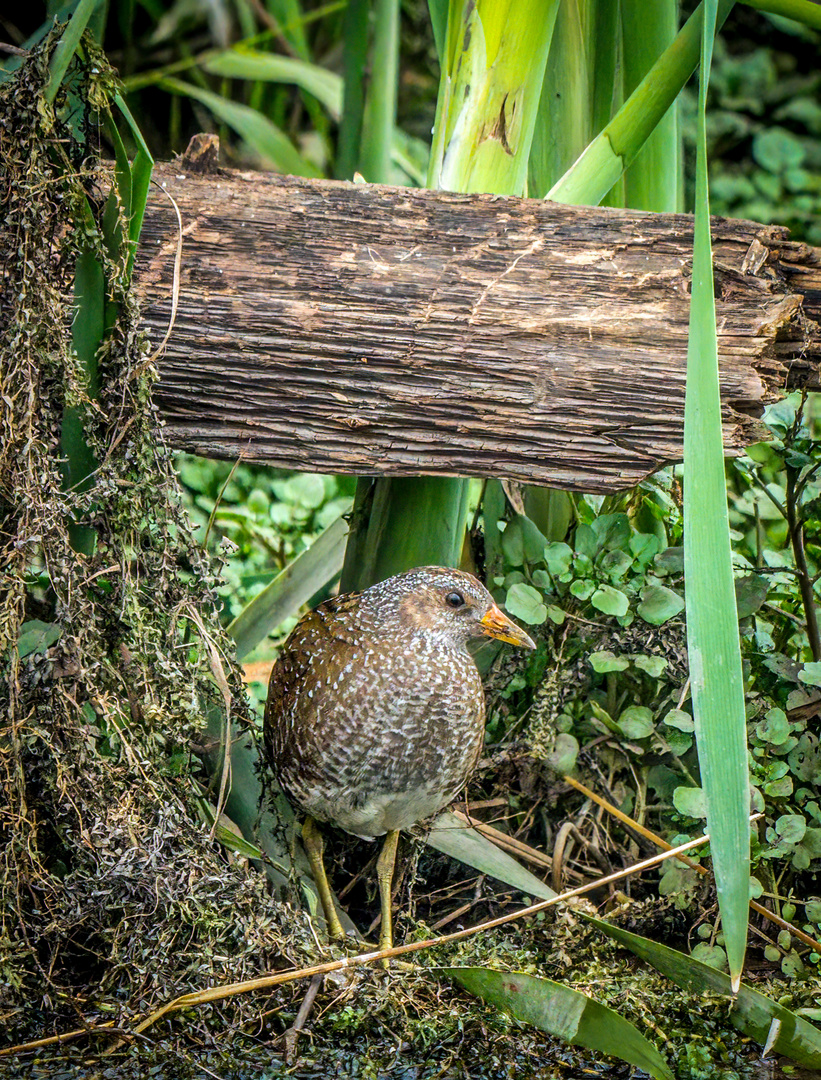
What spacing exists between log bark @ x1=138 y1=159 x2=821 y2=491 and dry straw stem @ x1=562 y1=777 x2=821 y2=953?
0.79 m

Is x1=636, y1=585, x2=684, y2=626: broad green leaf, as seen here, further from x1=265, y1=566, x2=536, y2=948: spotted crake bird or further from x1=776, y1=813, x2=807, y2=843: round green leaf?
x1=776, y1=813, x2=807, y2=843: round green leaf

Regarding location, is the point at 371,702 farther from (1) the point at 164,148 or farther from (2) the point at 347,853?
(1) the point at 164,148

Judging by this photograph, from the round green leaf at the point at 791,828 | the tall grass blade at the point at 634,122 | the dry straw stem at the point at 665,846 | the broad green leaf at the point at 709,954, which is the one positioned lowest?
the broad green leaf at the point at 709,954

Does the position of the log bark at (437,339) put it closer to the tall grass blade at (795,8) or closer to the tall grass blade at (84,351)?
the tall grass blade at (84,351)

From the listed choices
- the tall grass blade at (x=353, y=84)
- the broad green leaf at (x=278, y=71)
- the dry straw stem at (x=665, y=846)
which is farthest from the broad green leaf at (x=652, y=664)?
the broad green leaf at (x=278, y=71)

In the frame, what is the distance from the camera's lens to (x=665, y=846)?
2.48 metres

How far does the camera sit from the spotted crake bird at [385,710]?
7.50ft

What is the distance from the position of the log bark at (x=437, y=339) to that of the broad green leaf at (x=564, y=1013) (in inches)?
38.4

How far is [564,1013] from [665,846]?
24.5 inches

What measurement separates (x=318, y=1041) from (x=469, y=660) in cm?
82

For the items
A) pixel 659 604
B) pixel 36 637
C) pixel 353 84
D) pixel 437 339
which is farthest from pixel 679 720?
pixel 353 84

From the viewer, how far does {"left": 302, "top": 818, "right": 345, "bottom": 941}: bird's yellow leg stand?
2.43 meters

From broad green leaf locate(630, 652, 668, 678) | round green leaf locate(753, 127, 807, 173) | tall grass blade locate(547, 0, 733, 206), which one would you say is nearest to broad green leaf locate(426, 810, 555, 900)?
broad green leaf locate(630, 652, 668, 678)

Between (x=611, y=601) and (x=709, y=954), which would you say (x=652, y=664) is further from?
(x=709, y=954)
